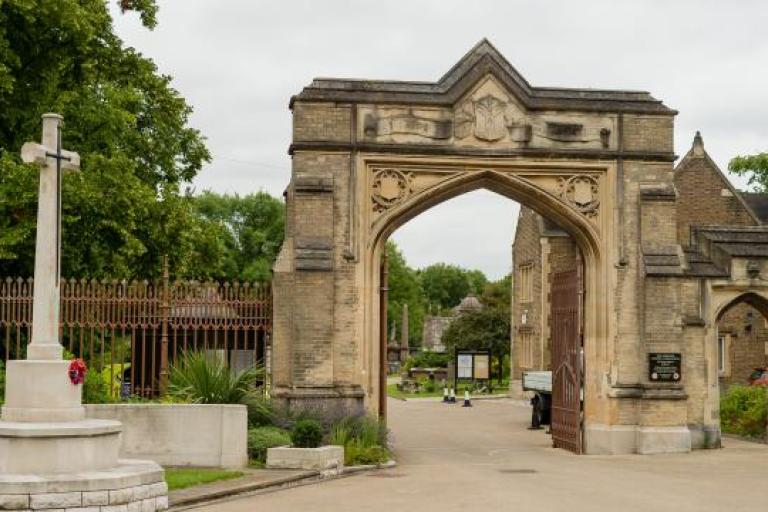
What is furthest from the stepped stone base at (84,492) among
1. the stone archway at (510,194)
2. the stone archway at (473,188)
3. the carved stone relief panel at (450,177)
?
the carved stone relief panel at (450,177)

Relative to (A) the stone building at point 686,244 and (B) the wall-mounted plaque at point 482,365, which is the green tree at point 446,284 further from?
(A) the stone building at point 686,244

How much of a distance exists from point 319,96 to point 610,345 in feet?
21.8

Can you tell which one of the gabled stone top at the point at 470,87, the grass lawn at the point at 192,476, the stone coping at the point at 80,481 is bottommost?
the grass lawn at the point at 192,476

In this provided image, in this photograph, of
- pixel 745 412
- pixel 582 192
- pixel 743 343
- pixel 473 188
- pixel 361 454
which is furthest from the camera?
pixel 743 343

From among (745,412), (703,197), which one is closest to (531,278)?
(703,197)

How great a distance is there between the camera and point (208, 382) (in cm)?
1647

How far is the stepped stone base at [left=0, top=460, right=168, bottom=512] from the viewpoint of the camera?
1087 cm

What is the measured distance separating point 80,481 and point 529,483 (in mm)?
6406

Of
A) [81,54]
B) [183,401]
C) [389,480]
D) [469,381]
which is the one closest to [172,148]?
[81,54]

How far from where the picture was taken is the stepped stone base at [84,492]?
35.7ft

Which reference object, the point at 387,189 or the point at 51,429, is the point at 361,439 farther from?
the point at 51,429

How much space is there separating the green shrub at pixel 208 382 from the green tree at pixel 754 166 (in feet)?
124

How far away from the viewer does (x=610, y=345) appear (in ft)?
63.4

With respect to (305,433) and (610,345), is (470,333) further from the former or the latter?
(305,433)
